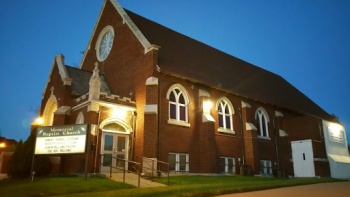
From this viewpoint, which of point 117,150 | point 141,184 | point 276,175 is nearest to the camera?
point 141,184

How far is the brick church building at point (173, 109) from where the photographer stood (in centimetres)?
1923

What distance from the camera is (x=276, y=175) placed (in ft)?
84.8

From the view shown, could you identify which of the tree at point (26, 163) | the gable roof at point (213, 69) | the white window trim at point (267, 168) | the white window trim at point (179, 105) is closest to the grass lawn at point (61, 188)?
the tree at point (26, 163)

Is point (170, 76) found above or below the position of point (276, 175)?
above

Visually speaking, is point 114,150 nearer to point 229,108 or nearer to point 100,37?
point 229,108

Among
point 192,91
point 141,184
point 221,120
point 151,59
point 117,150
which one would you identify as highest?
point 151,59

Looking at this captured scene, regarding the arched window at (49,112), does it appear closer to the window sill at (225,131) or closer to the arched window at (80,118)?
the arched window at (80,118)

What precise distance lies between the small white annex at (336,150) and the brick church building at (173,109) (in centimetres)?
81

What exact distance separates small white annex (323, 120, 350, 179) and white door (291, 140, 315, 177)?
3446 mm

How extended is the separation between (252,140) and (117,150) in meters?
10.9

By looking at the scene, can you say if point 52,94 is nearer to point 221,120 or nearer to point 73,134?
point 73,134

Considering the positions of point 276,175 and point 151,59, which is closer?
point 151,59

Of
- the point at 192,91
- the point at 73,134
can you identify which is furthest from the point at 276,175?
the point at 73,134

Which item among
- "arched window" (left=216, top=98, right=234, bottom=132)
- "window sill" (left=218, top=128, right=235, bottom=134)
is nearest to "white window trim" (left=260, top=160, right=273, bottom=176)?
"window sill" (left=218, top=128, right=235, bottom=134)
